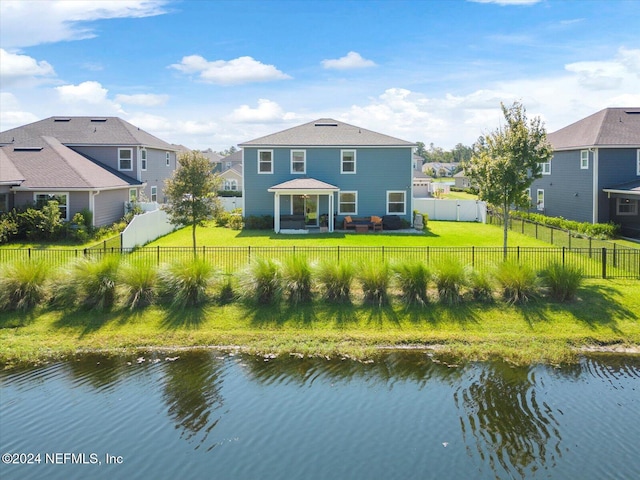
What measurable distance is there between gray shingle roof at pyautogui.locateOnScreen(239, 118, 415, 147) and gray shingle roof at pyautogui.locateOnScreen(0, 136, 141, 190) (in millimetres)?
8961

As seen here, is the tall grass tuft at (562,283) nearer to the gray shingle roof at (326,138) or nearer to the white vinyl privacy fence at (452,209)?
the gray shingle roof at (326,138)

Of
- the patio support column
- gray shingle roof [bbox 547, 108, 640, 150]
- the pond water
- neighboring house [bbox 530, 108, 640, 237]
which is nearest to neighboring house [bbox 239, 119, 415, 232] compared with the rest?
the patio support column

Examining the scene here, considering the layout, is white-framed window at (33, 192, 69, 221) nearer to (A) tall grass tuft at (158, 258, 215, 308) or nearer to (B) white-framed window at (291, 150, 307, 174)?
(B) white-framed window at (291, 150, 307, 174)

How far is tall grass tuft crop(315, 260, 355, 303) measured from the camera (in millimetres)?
18094

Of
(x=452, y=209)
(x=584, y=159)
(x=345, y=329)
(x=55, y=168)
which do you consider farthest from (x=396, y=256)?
(x=452, y=209)

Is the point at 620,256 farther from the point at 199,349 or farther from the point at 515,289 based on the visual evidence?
the point at 199,349

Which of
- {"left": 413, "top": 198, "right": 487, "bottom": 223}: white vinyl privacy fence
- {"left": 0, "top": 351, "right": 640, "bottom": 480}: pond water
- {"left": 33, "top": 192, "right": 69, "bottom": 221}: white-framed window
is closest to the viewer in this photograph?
{"left": 0, "top": 351, "right": 640, "bottom": 480}: pond water

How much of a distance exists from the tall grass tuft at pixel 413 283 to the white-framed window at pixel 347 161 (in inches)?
790

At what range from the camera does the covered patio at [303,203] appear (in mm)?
Result: 34625

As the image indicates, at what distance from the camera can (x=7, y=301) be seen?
17406 millimetres

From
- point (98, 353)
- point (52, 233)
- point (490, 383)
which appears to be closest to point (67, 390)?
point (98, 353)

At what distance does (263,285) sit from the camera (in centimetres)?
1800

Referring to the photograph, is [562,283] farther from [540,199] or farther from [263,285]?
[540,199]

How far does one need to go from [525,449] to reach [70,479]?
735 cm
